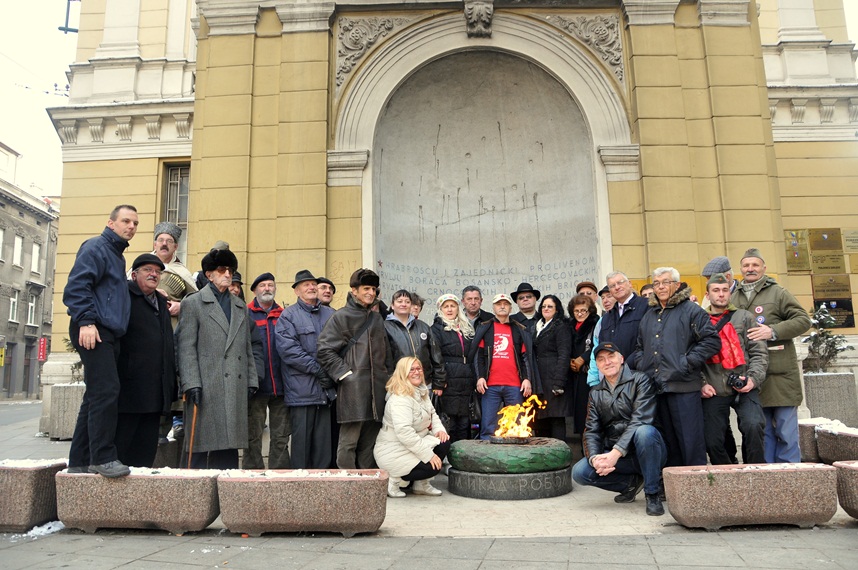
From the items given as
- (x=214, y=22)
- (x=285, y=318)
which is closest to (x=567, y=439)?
(x=285, y=318)

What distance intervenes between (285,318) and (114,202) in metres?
10.8

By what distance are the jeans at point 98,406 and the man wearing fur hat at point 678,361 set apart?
13.7 feet

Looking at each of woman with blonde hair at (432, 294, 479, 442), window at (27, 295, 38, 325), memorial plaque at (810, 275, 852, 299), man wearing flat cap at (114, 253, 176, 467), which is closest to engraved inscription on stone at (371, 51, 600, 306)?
woman with blonde hair at (432, 294, 479, 442)

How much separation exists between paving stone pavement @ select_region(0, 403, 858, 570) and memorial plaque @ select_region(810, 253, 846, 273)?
10.7m

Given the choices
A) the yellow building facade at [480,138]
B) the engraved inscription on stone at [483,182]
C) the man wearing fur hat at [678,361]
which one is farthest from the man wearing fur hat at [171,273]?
the man wearing fur hat at [678,361]

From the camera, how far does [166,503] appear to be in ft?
13.9

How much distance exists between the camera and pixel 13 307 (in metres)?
34.8

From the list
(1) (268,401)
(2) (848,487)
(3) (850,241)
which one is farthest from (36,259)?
(2) (848,487)

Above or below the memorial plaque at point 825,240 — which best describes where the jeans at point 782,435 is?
below

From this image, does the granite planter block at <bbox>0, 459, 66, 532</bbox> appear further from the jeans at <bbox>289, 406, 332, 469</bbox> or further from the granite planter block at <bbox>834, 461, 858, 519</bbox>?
the granite planter block at <bbox>834, 461, 858, 519</bbox>

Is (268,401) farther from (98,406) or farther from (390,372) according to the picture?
(98,406)

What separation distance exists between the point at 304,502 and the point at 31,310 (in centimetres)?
3940

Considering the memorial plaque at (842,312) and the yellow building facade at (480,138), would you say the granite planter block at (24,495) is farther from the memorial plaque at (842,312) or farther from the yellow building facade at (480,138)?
the memorial plaque at (842,312)

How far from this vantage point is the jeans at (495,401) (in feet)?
22.3
